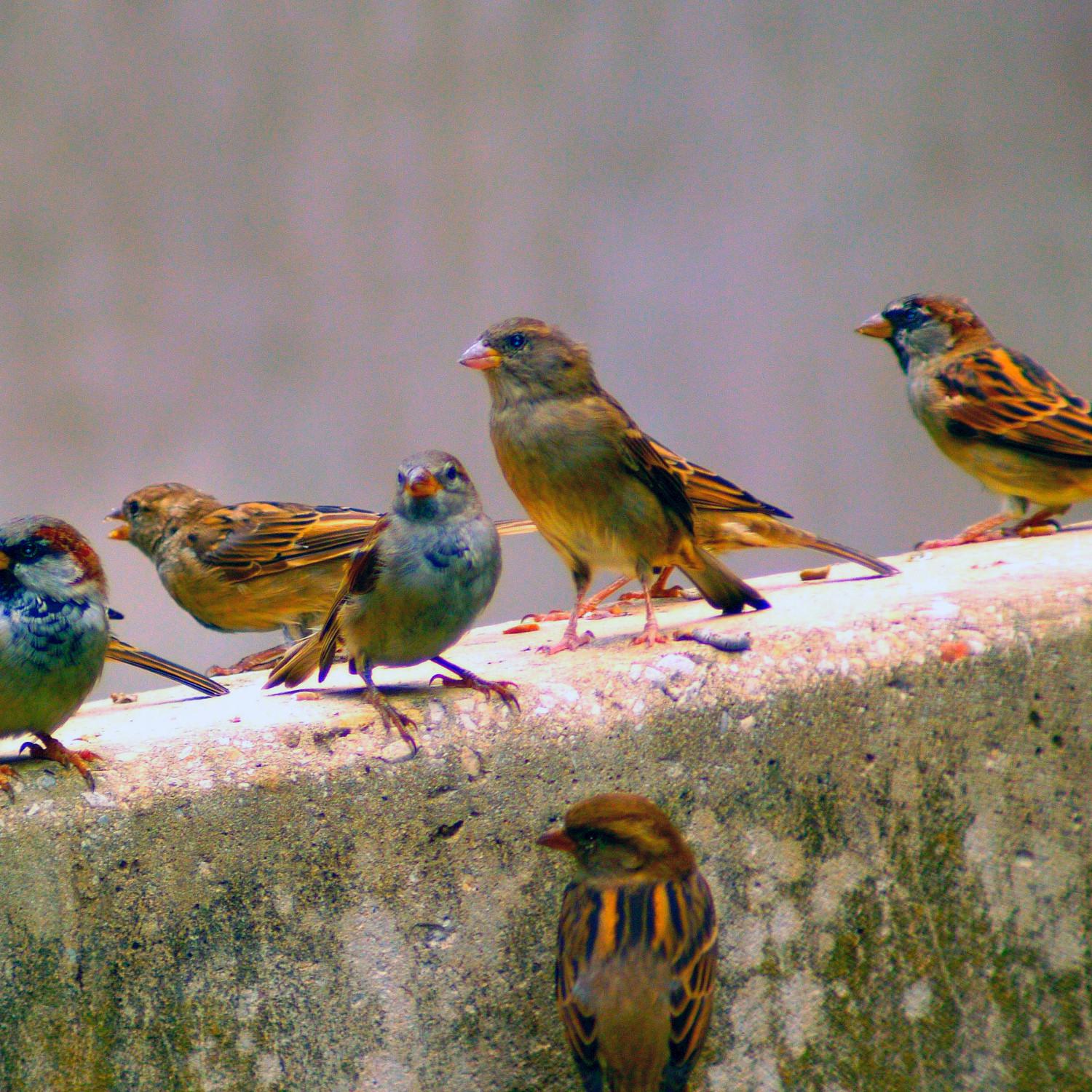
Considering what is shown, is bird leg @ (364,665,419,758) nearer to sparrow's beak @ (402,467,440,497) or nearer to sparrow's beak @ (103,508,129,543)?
sparrow's beak @ (402,467,440,497)

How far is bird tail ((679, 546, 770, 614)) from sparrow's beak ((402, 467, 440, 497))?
0.88m

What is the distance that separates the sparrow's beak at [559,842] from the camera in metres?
2.42

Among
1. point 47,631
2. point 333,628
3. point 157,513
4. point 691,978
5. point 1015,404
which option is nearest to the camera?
point 691,978

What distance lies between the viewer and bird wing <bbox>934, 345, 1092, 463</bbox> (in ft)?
14.2

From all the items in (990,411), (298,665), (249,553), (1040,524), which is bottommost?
(298,665)

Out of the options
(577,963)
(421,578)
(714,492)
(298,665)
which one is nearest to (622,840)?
(577,963)

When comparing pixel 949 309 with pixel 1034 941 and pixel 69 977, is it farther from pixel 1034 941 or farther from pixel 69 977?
pixel 69 977

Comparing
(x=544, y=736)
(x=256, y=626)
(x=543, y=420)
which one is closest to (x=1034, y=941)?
(x=544, y=736)

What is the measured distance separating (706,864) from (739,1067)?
1.35ft

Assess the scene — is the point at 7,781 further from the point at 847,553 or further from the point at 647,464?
the point at 847,553

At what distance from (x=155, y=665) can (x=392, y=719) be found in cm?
96

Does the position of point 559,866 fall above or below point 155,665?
below

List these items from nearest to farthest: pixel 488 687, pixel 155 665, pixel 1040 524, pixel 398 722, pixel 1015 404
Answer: pixel 398 722
pixel 488 687
pixel 155 665
pixel 1015 404
pixel 1040 524

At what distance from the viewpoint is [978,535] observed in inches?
178
